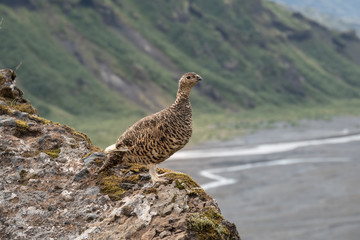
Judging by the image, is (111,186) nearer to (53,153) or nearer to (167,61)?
(53,153)

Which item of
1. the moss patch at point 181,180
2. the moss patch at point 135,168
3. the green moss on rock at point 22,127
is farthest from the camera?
the green moss on rock at point 22,127

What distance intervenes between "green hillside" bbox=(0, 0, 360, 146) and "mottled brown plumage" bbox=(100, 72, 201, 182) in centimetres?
7132

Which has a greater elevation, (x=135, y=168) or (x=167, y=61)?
(x=167, y=61)

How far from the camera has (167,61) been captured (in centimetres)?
14600

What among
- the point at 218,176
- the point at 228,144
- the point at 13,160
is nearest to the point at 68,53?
the point at 228,144

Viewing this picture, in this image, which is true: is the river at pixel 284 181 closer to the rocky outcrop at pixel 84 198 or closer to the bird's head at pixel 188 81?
the rocky outcrop at pixel 84 198

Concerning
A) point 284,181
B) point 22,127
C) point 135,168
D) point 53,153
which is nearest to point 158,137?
point 135,168

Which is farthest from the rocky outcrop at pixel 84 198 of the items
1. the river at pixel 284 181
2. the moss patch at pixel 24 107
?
the river at pixel 284 181

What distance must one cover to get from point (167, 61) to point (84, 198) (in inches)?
5491

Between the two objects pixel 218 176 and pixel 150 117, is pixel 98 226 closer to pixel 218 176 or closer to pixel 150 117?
pixel 150 117

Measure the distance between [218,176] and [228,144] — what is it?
2713 centimetres

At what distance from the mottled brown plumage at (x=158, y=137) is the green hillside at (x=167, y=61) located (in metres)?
71.3

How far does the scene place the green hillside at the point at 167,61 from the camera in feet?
368

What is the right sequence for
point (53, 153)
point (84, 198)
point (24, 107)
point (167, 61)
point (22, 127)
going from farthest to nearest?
point (167, 61)
point (24, 107)
point (22, 127)
point (53, 153)
point (84, 198)
